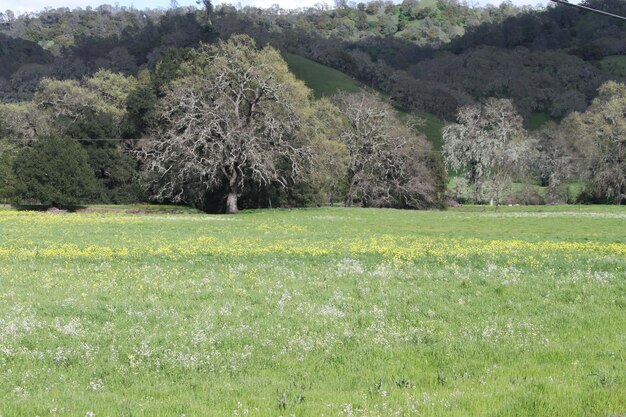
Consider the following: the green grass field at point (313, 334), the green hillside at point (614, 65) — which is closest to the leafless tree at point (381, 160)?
the green grass field at point (313, 334)

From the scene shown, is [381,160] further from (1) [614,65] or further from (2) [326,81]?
(1) [614,65]

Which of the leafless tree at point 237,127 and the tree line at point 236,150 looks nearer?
the leafless tree at point 237,127

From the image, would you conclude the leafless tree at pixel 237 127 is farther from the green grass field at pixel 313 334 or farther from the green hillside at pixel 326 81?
the green hillside at pixel 326 81

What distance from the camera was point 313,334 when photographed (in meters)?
10.5

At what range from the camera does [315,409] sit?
6.79m

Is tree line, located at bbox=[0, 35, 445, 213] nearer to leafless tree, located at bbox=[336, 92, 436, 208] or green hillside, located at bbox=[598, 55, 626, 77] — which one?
leafless tree, located at bbox=[336, 92, 436, 208]

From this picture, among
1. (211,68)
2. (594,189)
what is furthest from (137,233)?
(594,189)

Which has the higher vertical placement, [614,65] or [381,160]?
[614,65]

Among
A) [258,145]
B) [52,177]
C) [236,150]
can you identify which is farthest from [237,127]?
[52,177]

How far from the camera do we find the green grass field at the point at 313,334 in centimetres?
723

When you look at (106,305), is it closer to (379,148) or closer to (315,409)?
(315,409)

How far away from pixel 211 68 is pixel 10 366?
177 ft

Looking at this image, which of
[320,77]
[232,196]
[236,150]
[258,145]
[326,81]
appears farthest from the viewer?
[320,77]

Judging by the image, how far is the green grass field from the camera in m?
7.23
